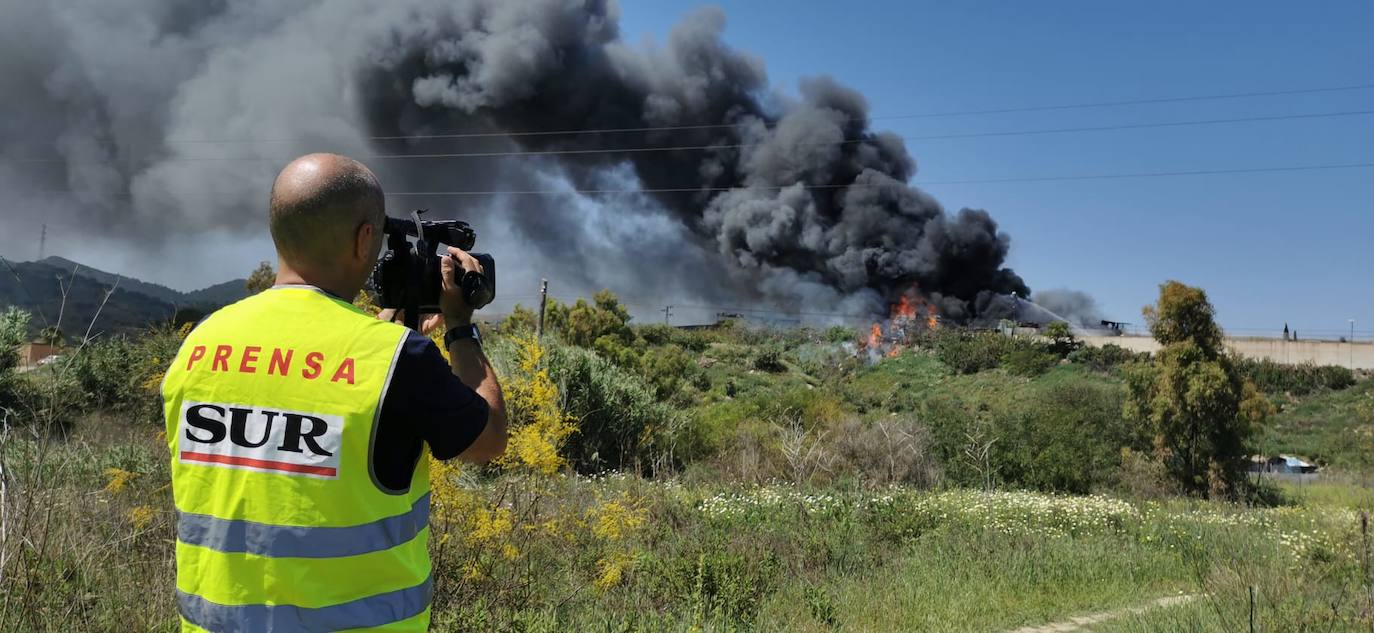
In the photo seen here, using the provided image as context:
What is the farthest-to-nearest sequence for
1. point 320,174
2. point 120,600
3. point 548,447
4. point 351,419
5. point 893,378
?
point 893,378
point 548,447
point 120,600
point 320,174
point 351,419

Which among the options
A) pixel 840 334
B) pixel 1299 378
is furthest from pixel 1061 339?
pixel 840 334

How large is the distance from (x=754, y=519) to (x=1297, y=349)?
39.5 metres

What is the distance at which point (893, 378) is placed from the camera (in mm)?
34531

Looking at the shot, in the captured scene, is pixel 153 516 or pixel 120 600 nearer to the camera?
pixel 120 600

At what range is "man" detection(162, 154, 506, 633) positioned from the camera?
59.3 inches

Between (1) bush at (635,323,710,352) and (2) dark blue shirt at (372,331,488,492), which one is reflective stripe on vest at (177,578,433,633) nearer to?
(2) dark blue shirt at (372,331,488,492)

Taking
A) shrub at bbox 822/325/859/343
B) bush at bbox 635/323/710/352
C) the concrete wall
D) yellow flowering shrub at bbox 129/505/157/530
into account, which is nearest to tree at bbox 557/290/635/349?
bush at bbox 635/323/710/352

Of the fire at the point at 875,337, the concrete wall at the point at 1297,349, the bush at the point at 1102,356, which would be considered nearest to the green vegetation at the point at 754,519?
the bush at the point at 1102,356

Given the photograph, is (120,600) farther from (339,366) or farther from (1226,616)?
(1226,616)

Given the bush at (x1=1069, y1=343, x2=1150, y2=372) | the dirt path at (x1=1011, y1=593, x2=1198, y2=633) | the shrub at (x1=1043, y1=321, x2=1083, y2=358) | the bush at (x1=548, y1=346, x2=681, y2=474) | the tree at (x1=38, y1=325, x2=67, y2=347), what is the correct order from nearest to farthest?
1. the tree at (x1=38, y1=325, x2=67, y2=347)
2. the dirt path at (x1=1011, y1=593, x2=1198, y2=633)
3. the bush at (x1=548, y1=346, x2=681, y2=474)
4. the bush at (x1=1069, y1=343, x2=1150, y2=372)
5. the shrub at (x1=1043, y1=321, x2=1083, y2=358)

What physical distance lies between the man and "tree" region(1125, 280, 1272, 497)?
15.1m

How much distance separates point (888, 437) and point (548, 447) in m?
9.25

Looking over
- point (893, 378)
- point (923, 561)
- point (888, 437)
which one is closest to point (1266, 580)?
point (923, 561)

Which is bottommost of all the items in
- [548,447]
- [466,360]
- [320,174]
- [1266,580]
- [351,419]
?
[1266,580]
